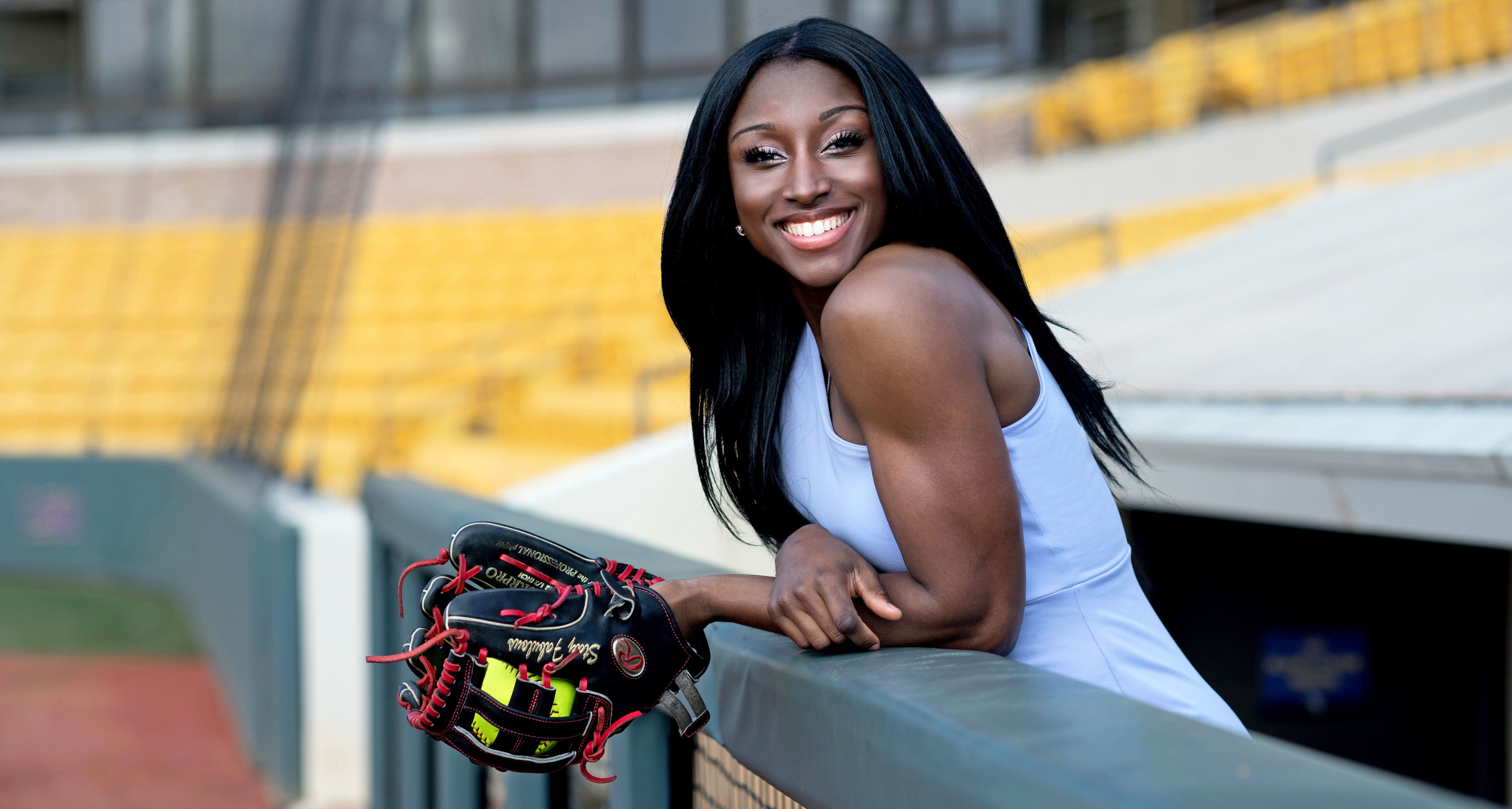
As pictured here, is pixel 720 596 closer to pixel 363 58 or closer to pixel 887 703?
pixel 887 703

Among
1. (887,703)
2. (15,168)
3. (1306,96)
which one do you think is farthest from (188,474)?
(15,168)

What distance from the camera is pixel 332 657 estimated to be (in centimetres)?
514

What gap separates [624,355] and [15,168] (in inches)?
415

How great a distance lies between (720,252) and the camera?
1.64m

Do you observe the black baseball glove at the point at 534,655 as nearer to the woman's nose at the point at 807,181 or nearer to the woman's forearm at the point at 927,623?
the woman's forearm at the point at 927,623

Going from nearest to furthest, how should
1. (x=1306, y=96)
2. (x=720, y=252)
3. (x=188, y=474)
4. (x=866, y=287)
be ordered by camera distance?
(x=866, y=287) → (x=720, y=252) → (x=188, y=474) → (x=1306, y=96)

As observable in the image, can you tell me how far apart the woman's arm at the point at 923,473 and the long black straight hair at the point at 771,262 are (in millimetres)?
125

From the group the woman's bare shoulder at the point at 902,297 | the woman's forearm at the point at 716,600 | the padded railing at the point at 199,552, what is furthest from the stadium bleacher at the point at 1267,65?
the woman's forearm at the point at 716,600

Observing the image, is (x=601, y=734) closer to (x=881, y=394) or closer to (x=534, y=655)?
(x=534, y=655)

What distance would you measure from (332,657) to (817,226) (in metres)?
4.16

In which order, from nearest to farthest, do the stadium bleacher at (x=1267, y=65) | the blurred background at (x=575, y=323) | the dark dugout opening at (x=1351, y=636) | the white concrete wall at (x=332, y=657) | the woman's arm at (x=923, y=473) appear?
the woman's arm at (x=923, y=473)
the blurred background at (x=575, y=323)
the dark dugout opening at (x=1351, y=636)
the white concrete wall at (x=332, y=657)
the stadium bleacher at (x=1267, y=65)

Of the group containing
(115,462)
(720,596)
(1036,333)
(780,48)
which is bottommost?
(115,462)

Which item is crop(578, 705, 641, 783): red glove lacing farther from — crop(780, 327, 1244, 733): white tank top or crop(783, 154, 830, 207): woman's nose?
crop(783, 154, 830, 207): woman's nose

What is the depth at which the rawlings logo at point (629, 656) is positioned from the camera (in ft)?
4.33
